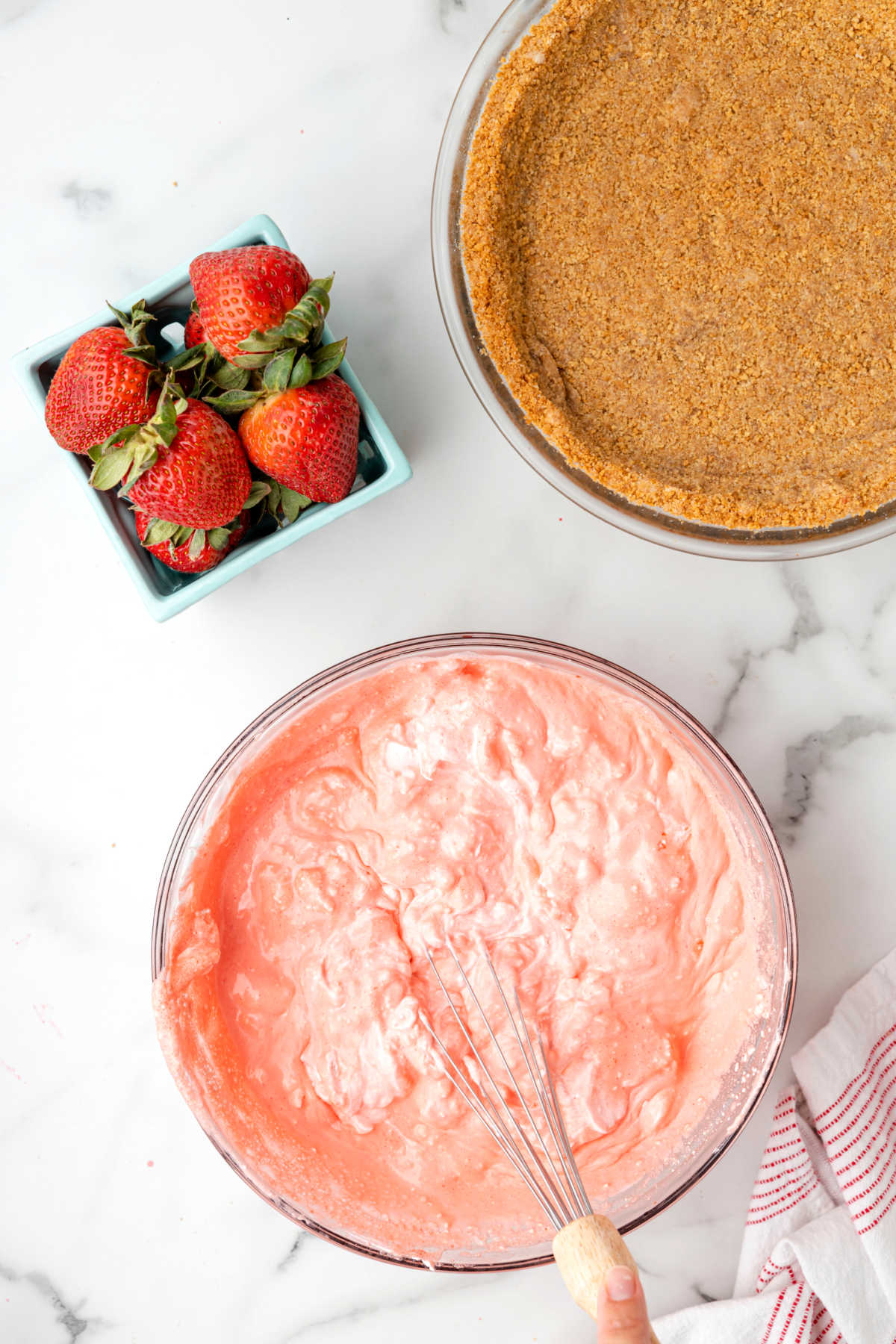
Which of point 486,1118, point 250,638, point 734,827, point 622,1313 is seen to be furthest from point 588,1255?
point 250,638

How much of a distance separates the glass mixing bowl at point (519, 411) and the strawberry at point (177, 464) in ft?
1.01

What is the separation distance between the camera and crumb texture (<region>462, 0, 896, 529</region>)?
1.12 meters

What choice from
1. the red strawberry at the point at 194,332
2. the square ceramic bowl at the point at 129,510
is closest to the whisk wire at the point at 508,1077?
the square ceramic bowl at the point at 129,510

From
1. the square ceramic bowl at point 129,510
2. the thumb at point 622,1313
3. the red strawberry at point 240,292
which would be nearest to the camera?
the thumb at point 622,1313

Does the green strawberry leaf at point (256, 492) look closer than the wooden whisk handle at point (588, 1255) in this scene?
No

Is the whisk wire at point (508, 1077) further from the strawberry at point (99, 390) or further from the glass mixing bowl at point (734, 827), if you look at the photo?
the strawberry at point (99, 390)

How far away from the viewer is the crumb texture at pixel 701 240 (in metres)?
1.12

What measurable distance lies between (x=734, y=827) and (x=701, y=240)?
0.70 meters

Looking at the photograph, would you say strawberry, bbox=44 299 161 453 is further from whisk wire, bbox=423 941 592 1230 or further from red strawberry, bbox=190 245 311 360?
whisk wire, bbox=423 941 592 1230

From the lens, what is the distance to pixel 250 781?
4.19 feet

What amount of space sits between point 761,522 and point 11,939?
115cm

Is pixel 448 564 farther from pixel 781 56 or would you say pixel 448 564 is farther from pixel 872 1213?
pixel 872 1213

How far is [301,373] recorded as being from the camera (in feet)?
3.62

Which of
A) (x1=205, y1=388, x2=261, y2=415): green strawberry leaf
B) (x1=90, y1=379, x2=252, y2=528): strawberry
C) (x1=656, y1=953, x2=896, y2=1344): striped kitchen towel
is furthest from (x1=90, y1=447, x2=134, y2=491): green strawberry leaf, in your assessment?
(x1=656, y1=953, x2=896, y2=1344): striped kitchen towel
